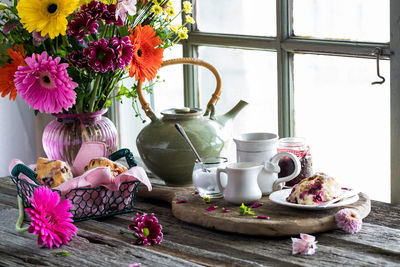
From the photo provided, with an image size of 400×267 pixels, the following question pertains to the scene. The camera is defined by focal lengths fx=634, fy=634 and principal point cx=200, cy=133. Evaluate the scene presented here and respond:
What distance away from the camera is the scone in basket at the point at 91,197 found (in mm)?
1369

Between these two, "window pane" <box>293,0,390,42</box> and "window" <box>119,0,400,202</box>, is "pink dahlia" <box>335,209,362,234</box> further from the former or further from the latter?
"window pane" <box>293,0,390,42</box>

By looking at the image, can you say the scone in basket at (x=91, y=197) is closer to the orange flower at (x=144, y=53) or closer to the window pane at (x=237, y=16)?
the orange flower at (x=144, y=53)

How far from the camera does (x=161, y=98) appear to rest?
81.7 inches

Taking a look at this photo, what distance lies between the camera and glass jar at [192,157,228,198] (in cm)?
143

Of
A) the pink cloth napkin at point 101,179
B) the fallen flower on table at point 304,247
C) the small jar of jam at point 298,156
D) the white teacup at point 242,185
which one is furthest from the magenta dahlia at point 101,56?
the fallen flower on table at point 304,247

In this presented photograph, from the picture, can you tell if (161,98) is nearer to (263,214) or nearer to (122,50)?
(122,50)

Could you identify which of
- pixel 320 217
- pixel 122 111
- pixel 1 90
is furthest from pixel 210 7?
pixel 320 217

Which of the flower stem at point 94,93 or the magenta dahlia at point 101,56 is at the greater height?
the magenta dahlia at point 101,56

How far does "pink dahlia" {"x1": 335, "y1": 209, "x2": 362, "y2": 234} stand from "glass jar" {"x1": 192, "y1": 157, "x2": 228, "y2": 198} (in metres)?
0.30

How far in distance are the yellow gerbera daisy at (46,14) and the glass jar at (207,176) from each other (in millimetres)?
425

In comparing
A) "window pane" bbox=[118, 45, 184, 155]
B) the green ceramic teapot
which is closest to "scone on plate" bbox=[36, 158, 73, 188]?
the green ceramic teapot

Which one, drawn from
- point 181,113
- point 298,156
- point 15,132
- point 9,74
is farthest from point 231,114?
point 15,132

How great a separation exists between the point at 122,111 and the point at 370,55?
3.20 ft

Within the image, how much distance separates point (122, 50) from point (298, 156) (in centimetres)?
48
